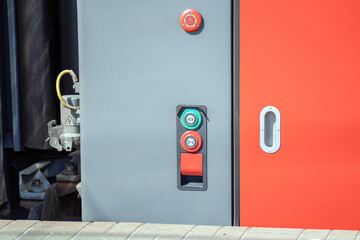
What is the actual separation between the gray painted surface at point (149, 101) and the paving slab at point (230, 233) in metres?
0.07

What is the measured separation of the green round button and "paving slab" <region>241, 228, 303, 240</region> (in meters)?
0.49

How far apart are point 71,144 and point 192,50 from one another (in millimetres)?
1096

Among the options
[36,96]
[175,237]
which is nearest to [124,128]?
[175,237]

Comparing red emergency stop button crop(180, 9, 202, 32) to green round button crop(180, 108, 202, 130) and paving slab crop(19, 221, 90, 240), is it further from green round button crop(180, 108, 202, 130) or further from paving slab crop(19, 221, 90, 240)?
paving slab crop(19, 221, 90, 240)

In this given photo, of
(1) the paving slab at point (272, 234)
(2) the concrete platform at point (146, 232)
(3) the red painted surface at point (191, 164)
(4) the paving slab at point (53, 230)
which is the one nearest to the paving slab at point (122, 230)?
(2) the concrete platform at point (146, 232)

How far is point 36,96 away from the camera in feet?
13.3

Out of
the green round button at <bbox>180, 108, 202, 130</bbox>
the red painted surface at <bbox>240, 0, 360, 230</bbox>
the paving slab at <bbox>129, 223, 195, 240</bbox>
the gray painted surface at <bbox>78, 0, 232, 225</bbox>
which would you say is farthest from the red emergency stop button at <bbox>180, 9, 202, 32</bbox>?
the paving slab at <bbox>129, 223, 195, 240</bbox>

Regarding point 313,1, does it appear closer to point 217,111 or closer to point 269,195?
point 217,111

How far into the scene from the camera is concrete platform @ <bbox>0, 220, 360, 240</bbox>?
2230 millimetres

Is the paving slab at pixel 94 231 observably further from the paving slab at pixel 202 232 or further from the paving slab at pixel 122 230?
the paving slab at pixel 202 232

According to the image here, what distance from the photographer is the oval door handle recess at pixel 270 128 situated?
2.28 m

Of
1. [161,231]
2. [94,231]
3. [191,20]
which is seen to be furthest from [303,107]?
[94,231]

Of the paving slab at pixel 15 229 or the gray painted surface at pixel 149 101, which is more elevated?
the gray painted surface at pixel 149 101

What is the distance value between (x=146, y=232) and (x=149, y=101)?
0.55m
